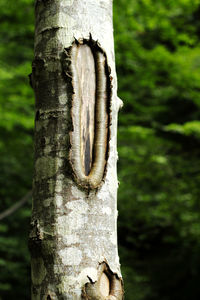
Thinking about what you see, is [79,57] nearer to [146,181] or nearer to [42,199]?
[42,199]

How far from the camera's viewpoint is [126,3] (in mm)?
4922

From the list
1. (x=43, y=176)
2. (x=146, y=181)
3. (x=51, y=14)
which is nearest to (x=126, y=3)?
(x=146, y=181)

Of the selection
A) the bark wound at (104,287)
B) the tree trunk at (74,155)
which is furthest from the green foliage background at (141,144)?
the bark wound at (104,287)

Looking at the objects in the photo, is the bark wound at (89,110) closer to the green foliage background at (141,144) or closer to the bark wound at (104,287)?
the bark wound at (104,287)

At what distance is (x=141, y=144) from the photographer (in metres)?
6.26

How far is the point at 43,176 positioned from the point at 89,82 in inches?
14.7

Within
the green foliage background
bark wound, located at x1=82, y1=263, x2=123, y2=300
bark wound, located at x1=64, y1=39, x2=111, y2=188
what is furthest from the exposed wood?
the green foliage background

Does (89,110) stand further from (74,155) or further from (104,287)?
(104,287)

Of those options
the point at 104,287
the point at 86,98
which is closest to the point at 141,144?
the point at 86,98

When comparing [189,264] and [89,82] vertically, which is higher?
[189,264]

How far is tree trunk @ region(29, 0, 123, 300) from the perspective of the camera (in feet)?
3.76

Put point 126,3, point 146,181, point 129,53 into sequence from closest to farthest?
point 126,3, point 129,53, point 146,181

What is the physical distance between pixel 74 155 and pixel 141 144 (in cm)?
512

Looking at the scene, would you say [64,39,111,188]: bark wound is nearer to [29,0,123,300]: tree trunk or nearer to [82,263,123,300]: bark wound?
[29,0,123,300]: tree trunk
